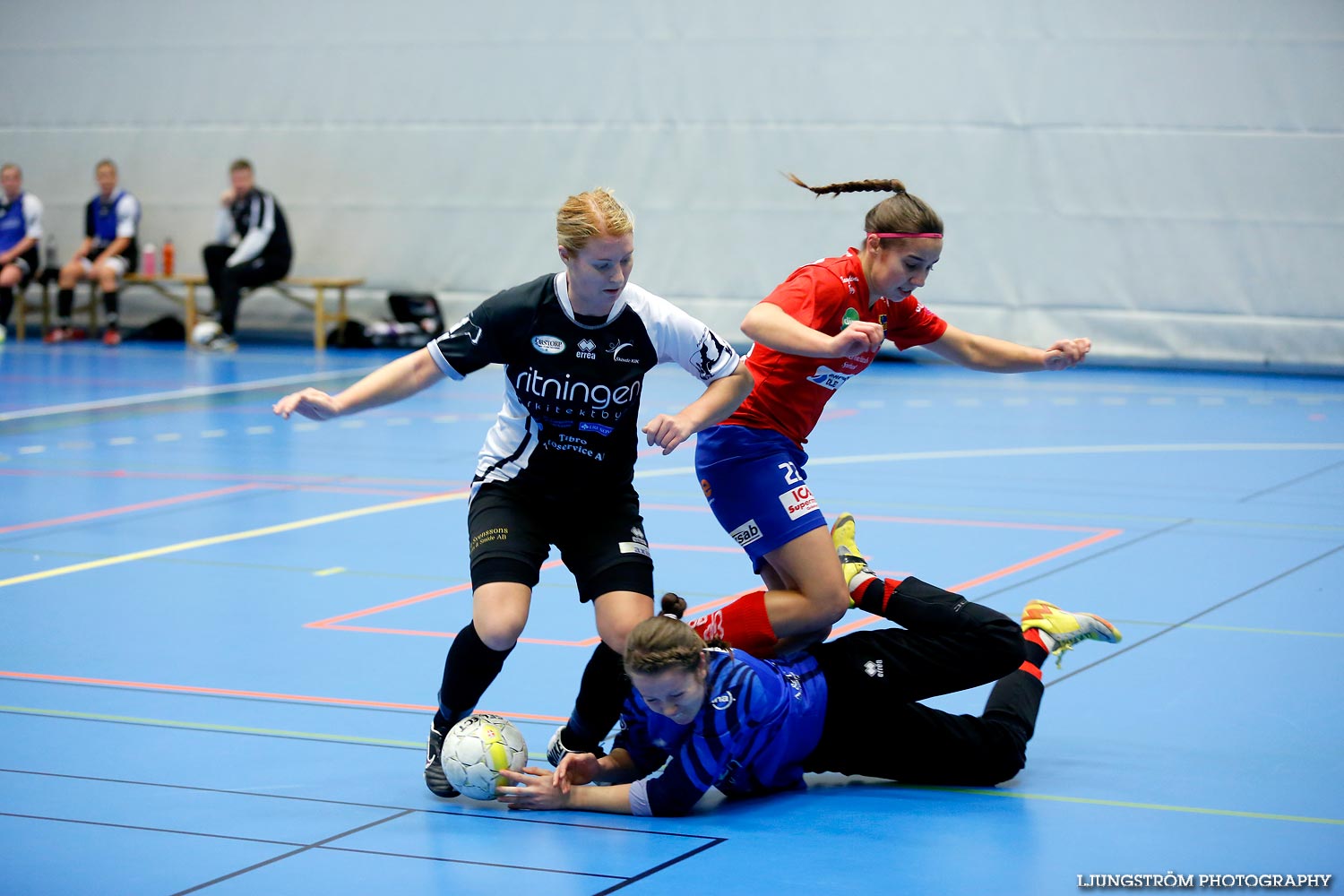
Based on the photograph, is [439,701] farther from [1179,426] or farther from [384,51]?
[384,51]

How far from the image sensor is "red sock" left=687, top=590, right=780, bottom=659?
17.4ft

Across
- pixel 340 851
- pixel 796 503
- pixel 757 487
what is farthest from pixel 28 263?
pixel 340 851

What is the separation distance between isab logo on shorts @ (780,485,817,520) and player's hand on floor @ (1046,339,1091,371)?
1048 mm

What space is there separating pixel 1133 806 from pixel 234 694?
120 inches

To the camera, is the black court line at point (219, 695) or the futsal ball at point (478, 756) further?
the black court line at point (219, 695)

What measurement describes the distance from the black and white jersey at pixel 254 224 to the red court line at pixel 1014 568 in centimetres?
1307

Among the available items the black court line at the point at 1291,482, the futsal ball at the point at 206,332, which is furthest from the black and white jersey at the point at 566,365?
the futsal ball at the point at 206,332

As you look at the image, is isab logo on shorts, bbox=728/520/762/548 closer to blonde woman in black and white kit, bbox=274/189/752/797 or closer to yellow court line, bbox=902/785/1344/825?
blonde woman in black and white kit, bbox=274/189/752/797

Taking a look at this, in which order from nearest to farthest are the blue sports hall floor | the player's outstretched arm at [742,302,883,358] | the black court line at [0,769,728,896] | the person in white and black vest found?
the black court line at [0,769,728,896] → the blue sports hall floor → the player's outstretched arm at [742,302,883,358] → the person in white and black vest

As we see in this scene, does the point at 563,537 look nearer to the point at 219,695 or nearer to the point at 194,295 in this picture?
the point at 219,695

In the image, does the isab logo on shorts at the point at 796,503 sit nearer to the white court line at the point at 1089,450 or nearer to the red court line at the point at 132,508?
the red court line at the point at 132,508

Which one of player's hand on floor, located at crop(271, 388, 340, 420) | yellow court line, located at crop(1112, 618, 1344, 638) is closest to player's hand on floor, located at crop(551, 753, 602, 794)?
player's hand on floor, located at crop(271, 388, 340, 420)

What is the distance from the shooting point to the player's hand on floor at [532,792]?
14.7 ft

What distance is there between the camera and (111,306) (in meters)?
20.4
